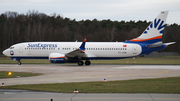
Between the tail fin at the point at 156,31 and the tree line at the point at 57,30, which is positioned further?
the tree line at the point at 57,30

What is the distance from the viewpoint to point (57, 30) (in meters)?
79.9

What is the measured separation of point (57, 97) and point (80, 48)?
23528 millimetres

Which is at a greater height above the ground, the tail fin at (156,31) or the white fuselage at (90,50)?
the tail fin at (156,31)

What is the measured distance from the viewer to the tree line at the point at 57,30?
7500 centimetres

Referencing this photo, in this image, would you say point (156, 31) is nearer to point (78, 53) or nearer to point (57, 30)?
point (78, 53)

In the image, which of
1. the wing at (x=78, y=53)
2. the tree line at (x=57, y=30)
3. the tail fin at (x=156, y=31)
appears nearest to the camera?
the wing at (x=78, y=53)

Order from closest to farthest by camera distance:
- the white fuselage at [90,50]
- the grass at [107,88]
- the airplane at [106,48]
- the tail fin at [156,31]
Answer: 1. the grass at [107,88]
2. the tail fin at [156,31]
3. the airplane at [106,48]
4. the white fuselage at [90,50]

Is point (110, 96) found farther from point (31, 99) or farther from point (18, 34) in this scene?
point (18, 34)

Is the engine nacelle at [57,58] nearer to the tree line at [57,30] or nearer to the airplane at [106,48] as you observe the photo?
the airplane at [106,48]

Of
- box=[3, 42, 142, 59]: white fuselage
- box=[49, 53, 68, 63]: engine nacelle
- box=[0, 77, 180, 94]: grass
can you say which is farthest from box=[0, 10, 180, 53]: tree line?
box=[0, 77, 180, 94]: grass

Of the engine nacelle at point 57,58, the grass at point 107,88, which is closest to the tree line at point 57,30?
the engine nacelle at point 57,58

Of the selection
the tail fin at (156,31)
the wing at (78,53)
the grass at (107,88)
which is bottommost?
the grass at (107,88)

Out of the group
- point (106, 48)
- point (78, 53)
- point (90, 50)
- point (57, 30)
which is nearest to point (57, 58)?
point (78, 53)

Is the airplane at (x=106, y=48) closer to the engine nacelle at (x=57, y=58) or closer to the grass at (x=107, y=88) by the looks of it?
the engine nacelle at (x=57, y=58)
